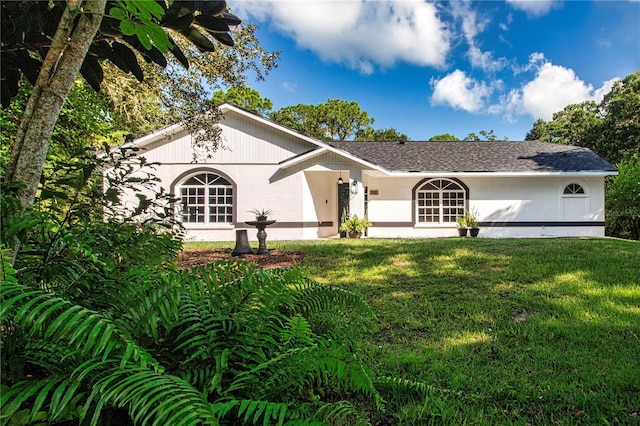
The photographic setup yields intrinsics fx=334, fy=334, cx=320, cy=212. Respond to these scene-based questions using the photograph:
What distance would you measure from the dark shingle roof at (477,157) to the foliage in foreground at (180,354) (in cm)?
1144

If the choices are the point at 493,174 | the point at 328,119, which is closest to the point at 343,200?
the point at 493,174

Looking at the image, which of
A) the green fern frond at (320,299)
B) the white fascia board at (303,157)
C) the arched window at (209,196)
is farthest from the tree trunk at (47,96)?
the arched window at (209,196)

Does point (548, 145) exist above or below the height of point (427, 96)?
below

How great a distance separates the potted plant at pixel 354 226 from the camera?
1264 cm

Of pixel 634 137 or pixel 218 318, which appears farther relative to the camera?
pixel 634 137

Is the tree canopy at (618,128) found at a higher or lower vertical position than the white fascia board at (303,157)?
higher

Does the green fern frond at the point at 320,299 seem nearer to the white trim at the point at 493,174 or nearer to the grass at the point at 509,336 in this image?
the grass at the point at 509,336

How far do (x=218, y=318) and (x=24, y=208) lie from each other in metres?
1.01

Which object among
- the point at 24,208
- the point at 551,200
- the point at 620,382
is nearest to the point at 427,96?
the point at 551,200

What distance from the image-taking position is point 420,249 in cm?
791

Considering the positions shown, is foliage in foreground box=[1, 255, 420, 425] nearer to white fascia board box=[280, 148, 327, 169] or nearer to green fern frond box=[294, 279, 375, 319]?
green fern frond box=[294, 279, 375, 319]

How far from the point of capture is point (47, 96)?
1521 millimetres

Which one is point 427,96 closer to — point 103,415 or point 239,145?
point 239,145

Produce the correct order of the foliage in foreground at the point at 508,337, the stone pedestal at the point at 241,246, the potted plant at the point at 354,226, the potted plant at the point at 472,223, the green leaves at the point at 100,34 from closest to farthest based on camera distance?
the green leaves at the point at 100,34 → the foliage in foreground at the point at 508,337 → the stone pedestal at the point at 241,246 → the potted plant at the point at 354,226 → the potted plant at the point at 472,223
